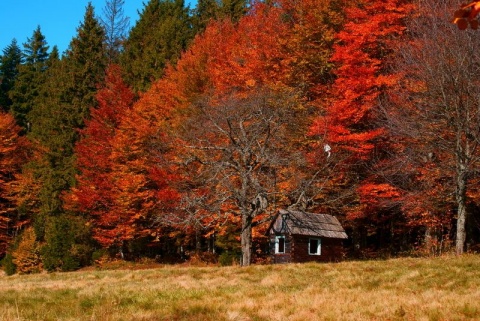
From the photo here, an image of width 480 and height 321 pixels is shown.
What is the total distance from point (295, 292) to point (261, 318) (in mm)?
2811

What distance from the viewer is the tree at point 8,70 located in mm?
68188

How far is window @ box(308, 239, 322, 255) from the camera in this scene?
27.5 meters

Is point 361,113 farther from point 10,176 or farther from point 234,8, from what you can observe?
point 234,8

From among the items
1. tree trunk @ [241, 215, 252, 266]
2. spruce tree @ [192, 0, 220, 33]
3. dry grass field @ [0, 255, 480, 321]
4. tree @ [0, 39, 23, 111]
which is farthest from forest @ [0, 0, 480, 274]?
tree @ [0, 39, 23, 111]

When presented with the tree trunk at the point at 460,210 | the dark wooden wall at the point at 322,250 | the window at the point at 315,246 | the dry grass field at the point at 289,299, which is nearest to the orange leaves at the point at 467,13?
the dry grass field at the point at 289,299

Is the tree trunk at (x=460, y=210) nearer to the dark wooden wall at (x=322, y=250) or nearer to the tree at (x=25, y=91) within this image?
the dark wooden wall at (x=322, y=250)

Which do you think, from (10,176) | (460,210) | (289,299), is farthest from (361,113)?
(10,176)

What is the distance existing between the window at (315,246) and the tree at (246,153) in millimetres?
2743

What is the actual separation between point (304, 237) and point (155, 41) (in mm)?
33275

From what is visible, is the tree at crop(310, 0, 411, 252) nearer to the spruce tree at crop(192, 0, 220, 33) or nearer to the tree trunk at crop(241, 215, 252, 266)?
the tree trunk at crop(241, 215, 252, 266)

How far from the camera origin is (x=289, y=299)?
10.5m

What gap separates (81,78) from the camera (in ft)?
159

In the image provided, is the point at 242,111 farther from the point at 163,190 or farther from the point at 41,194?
the point at 41,194

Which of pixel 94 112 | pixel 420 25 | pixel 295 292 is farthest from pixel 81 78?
pixel 295 292
